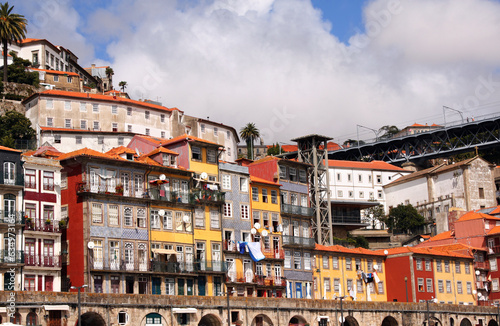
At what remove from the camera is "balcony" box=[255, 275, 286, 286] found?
7294 centimetres

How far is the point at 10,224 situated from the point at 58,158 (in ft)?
32.7

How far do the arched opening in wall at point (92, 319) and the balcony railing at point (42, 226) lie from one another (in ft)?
26.9

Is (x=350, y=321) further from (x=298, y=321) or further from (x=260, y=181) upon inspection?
(x=260, y=181)

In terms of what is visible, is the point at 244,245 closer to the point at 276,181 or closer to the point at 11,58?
the point at 276,181

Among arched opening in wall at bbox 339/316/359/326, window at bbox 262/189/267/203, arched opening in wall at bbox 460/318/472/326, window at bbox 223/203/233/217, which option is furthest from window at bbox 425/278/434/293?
window at bbox 223/203/233/217

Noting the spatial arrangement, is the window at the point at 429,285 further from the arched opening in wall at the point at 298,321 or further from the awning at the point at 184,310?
the awning at the point at 184,310

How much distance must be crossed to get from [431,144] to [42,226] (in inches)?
4331

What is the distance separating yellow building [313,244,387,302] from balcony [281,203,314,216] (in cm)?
373

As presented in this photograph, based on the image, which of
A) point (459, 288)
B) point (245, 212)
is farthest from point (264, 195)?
point (459, 288)

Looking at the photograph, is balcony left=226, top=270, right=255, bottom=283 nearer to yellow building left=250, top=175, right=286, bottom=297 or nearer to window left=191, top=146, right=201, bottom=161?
yellow building left=250, top=175, right=286, bottom=297

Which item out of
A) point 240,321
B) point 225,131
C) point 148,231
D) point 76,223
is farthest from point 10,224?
point 225,131

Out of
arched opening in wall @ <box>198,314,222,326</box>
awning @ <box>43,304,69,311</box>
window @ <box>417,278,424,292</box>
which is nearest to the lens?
awning @ <box>43,304,69,311</box>

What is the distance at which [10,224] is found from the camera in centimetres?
5503

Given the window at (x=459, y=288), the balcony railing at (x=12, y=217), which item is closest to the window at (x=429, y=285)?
the window at (x=459, y=288)
